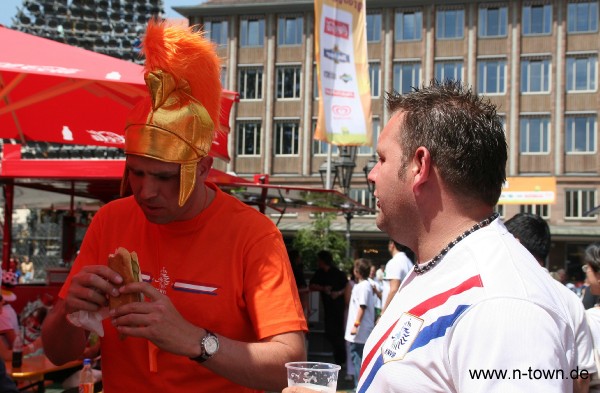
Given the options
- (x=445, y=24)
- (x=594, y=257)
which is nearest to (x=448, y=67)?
(x=445, y=24)

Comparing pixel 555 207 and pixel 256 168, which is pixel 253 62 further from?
pixel 555 207

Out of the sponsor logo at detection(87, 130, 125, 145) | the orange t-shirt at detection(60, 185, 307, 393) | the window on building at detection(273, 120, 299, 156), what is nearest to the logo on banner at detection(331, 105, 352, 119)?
the sponsor logo at detection(87, 130, 125, 145)

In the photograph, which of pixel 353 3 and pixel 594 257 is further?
pixel 353 3

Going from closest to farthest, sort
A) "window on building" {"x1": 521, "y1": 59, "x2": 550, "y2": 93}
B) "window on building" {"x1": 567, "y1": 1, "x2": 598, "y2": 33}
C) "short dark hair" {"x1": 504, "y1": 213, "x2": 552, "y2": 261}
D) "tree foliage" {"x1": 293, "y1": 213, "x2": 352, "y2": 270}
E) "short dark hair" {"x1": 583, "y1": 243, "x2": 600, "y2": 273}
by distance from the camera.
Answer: "short dark hair" {"x1": 504, "y1": 213, "x2": 552, "y2": 261} → "short dark hair" {"x1": 583, "y1": 243, "x2": 600, "y2": 273} → "tree foliage" {"x1": 293, "y1": 213, "x2": 352, "y2": 270} → "window on building" {"x1": 567, "y1": 1, "x2": 598, "y2": 33} → "window on building" {"x1": 521, "y1": 59, "x2": 550, "y2": 93}

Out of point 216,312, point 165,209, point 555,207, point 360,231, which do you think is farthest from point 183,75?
point 555,207

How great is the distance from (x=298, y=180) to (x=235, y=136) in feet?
15.6

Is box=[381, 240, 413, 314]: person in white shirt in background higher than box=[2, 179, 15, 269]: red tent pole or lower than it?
lower

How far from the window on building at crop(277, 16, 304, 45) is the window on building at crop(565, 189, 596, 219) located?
58.9 feet

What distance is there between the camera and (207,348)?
79.0 inches

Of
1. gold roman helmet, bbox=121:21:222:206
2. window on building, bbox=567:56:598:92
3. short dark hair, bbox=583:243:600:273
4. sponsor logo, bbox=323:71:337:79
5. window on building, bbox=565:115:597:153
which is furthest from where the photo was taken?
window on building, bbox=567:56:598:92

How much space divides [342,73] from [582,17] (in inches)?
1187

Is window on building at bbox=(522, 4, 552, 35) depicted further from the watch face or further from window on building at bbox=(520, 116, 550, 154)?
the watch face

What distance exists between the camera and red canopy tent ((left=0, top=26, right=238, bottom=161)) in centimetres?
420

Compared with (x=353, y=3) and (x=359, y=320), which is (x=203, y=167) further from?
(x=353, y=3)
